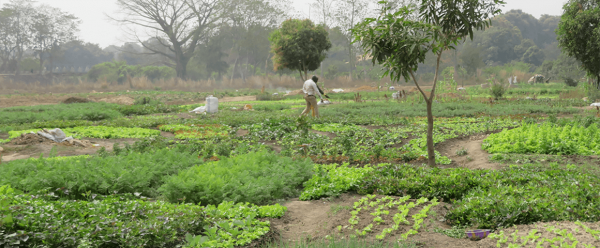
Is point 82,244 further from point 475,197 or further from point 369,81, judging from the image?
point 369,81

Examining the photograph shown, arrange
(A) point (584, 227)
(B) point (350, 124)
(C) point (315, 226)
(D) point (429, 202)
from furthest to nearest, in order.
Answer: (B) point (350, 124)
(D) point (429, 202)
(C) point (315, 226)
(A) point (584, 227)

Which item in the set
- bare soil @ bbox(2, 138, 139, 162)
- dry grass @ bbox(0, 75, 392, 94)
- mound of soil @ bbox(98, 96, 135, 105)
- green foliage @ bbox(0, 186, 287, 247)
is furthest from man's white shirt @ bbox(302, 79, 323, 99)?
dry grass @ bbox(0, 75, 392, 94)

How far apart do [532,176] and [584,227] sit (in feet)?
6.89

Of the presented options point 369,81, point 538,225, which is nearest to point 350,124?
point 538,225

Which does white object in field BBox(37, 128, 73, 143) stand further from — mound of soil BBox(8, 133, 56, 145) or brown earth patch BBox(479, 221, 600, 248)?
brown earth patch BBox(479, 221, 600, 248)

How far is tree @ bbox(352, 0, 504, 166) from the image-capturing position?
23.6 feet

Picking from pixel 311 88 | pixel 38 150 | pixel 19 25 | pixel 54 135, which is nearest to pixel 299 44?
pixel 311 88

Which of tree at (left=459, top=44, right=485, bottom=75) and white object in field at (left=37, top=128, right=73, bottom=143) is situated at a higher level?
tree at (left=459, top=44, right=485, bottom=75)

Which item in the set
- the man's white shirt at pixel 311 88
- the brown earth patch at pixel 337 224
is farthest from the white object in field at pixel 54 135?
the brown earth patch at pixel 337 224

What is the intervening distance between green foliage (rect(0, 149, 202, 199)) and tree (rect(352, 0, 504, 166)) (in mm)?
4114

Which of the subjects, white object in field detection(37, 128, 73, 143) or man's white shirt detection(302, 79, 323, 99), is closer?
white object in field detection(37, 128, 73, 143)

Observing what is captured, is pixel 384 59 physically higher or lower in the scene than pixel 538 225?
higher

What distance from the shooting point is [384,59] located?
7.67 meters

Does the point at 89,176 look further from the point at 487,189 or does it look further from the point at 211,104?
the point at 211,104
